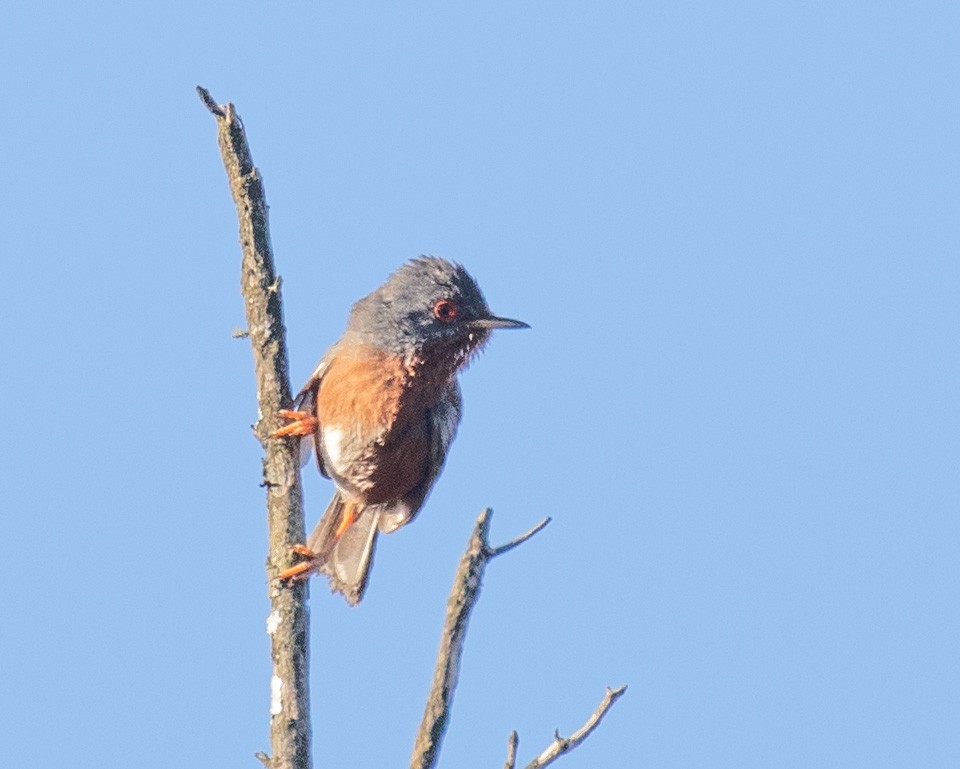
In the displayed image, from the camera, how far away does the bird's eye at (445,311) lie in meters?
7.72

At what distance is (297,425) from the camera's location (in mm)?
6523

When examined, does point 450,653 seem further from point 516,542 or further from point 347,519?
point 347,519

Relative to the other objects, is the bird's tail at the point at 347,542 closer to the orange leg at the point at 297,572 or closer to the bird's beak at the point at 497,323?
the bird's beak at the point at 497,323

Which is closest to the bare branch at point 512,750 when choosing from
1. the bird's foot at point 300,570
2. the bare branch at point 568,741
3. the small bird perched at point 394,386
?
the bare branch at point 568,741

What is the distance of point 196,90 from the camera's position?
573 centimetres

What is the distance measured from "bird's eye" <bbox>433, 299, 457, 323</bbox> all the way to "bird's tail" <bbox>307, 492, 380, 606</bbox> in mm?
1356

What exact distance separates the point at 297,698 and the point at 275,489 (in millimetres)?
1052

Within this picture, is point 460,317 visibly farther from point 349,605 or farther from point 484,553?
point 484,553

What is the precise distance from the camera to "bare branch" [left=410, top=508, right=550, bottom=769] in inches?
186

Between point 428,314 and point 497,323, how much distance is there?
40 centimetres

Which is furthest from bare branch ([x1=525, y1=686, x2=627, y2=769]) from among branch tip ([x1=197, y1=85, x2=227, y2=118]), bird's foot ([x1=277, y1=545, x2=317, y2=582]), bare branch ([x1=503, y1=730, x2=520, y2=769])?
branch tip ([x1=197, y1=85, x2=227, y2=118])

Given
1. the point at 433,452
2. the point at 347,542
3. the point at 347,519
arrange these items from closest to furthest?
the point at 433,452 < the point at 347,542 < the point at 347,519

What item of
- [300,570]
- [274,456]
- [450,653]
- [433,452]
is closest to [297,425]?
[274,456]

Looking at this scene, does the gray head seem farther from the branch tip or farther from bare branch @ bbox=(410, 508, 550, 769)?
bare branch @ bbox=(410, 508, 550, 769)
